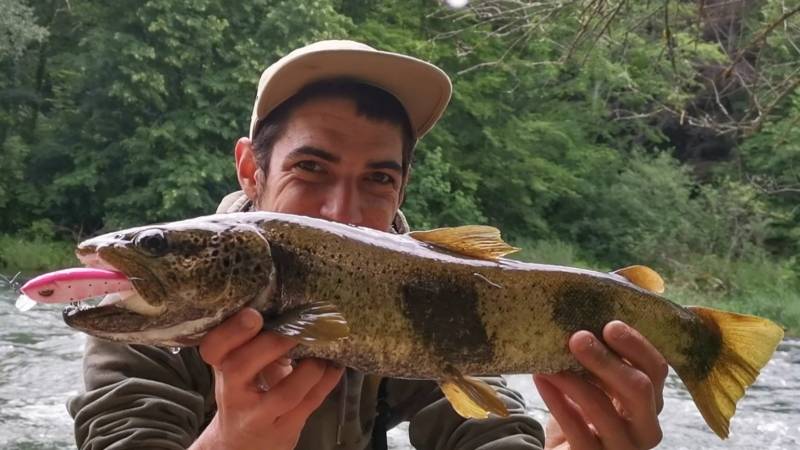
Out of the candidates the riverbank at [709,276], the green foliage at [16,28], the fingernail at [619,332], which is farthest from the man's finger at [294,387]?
the green foliage at [16,28]

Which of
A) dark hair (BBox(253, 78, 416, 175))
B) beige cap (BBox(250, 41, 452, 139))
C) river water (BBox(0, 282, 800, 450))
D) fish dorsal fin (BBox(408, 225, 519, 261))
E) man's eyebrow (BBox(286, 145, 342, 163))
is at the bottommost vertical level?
river water (BBox(0, 282, 800, 450))

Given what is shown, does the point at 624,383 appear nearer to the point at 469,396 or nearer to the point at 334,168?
the point at 469,396

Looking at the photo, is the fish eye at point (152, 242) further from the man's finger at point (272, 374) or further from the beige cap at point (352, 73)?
the beige cap at point (352, 73)

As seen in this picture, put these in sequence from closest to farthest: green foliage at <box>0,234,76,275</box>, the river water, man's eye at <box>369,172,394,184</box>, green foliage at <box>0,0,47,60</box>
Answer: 1. man's eye at <box>369,172,394,184</box>
2. the river water
3. green foliage at <box>0,234,76,275</box>
4. green foliage at <box>0,0,47,60</box>

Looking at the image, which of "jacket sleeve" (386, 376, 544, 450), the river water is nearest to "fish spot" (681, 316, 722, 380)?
"jacket sleeve" (386, 376, 544, 450)

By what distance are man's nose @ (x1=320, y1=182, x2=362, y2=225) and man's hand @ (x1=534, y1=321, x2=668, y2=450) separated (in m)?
0.83

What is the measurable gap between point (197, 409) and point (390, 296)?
101 centimetres

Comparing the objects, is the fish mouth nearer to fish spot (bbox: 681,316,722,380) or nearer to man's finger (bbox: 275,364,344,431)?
man's finger (bbox: 275,364,344,431)

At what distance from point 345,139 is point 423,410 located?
1111mm

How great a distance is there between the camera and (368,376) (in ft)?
10.2

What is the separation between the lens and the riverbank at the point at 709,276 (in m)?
18.9

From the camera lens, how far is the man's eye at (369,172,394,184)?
2.96 metres

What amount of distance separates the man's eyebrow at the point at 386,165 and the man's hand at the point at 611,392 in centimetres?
91

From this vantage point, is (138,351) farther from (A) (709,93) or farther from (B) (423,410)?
(A) (709,93)
